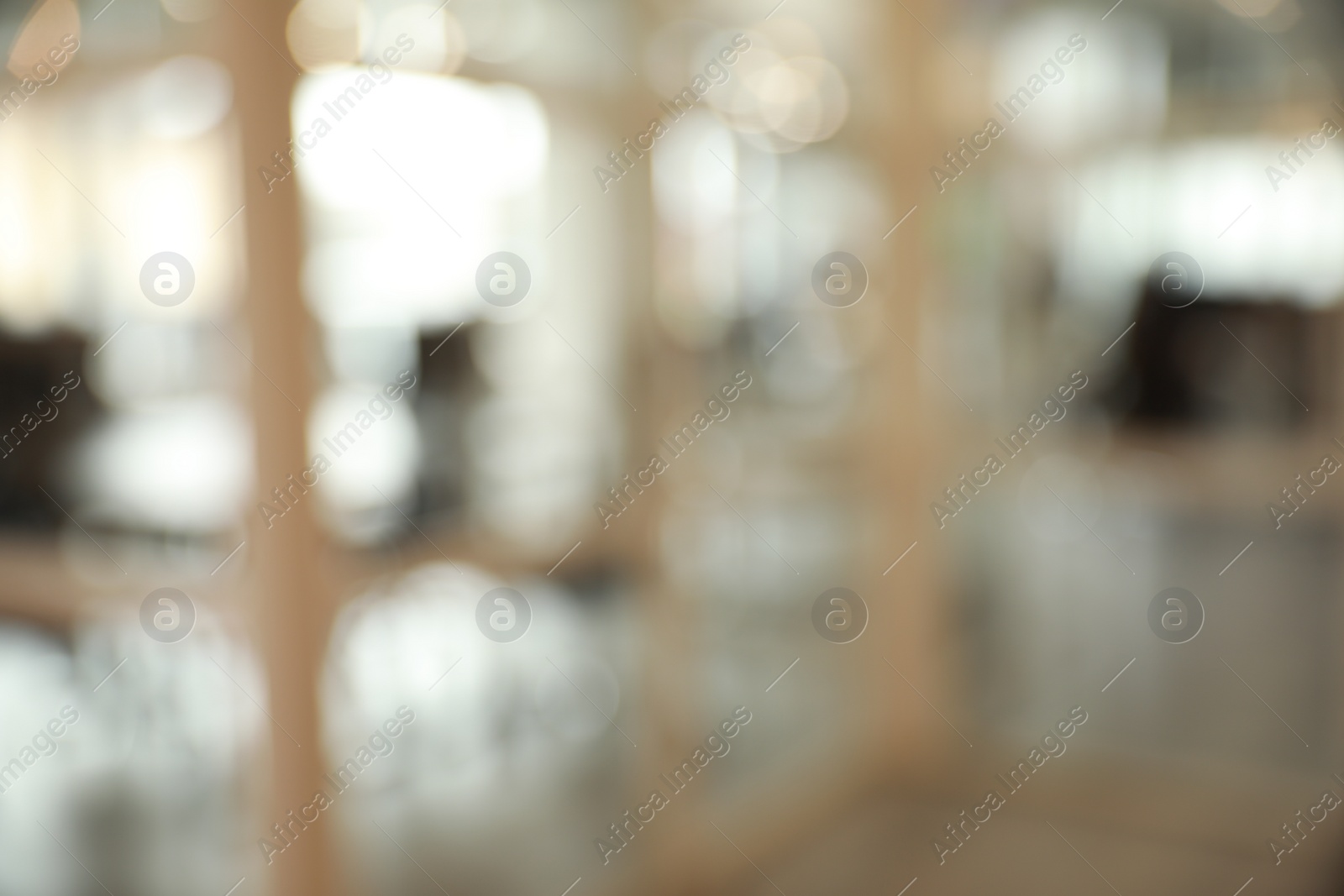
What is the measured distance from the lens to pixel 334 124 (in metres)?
1.62

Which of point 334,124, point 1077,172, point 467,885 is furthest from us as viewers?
point 1077,172

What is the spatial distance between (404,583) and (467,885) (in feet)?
2.22

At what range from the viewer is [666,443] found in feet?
7.41

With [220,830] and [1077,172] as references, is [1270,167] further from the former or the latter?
[220,830]

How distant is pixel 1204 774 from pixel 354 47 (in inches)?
103

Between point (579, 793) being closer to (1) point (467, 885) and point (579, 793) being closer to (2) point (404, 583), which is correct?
(1) point (467, 885)

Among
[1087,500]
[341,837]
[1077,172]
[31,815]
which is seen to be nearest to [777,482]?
[1087,500]

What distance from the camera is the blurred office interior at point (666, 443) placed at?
62.2 inches

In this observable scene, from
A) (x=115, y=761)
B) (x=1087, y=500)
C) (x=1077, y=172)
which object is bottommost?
(x=115, y=761)

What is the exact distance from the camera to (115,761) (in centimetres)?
176

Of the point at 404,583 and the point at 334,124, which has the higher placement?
the point at 334,124

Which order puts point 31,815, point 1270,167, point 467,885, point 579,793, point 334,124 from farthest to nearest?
point 1270,167
point 579,793
point 467,885
point 31,815
point 334,124

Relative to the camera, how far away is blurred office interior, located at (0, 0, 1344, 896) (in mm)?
1579

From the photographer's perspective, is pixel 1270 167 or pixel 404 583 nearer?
pixel 404 583
